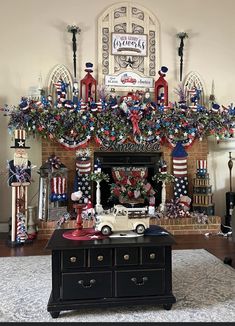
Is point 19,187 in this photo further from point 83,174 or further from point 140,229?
point 140,229

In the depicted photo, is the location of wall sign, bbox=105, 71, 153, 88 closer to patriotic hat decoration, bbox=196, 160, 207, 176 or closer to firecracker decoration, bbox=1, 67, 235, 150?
firecracker decoration, bbox=1, 67, 235, 150

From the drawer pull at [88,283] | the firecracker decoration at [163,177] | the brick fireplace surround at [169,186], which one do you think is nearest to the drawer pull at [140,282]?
the drawer pull at [88,283]

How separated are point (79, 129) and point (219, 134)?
239 centimetres

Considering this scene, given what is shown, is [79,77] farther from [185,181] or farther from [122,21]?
[185,181]

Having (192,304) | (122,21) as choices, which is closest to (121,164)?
(122,21)

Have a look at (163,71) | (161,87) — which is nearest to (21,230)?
(161,87)

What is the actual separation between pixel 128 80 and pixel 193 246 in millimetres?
3105

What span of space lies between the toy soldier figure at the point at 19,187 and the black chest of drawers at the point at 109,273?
2.16 m

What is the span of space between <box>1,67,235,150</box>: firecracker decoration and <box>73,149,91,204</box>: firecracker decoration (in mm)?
Result: 168

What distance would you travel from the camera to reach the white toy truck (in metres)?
2.36

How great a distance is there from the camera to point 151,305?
2266mm

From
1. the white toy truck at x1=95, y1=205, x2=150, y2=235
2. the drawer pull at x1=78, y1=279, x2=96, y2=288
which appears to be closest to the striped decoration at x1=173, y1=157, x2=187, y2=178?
the white toy truck at x1=95, y1=205, x2=150, y2=235

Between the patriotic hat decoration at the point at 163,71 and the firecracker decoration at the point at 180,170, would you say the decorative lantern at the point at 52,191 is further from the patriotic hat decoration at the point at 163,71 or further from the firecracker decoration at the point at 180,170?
the patriotic hat decoration at the point at 163,71

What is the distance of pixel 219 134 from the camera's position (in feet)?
16.7
